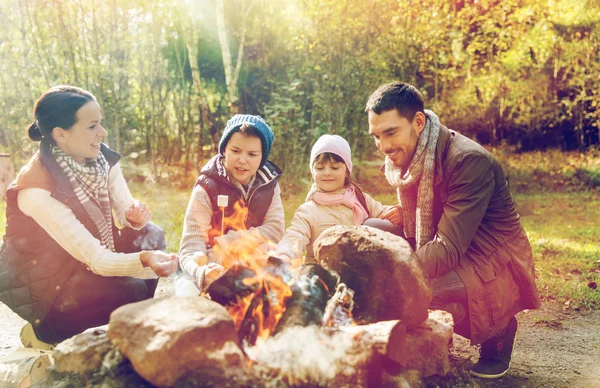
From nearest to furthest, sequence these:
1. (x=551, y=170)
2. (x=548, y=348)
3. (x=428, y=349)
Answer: (x=428, y=349) → (x=548, y=348) → (x=551, y=170)

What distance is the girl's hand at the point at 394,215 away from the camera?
3.74m

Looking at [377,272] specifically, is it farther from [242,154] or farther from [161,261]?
[242,154]

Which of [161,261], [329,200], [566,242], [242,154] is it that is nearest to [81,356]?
[161,261]

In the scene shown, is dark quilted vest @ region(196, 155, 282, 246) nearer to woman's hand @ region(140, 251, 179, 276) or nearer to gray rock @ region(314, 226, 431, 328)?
woman's hand @ region(140, 251, 179, 276)

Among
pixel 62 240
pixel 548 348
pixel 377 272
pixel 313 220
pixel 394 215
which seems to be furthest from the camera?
pixel 313 220

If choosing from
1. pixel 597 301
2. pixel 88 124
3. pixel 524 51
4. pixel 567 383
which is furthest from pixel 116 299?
pixel 524 51

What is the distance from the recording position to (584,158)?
11312 mm

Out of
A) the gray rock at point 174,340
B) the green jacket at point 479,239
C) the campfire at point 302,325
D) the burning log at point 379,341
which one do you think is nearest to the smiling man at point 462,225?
the green jacket at point 479,239

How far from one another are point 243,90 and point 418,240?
25.0ft

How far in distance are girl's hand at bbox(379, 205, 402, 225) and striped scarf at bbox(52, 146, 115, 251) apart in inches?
79.3

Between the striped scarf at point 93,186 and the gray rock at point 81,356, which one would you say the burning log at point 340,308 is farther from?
the striped scarf at point 93,186

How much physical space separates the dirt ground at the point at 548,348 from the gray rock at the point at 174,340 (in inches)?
58.3

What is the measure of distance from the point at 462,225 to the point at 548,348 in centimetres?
150

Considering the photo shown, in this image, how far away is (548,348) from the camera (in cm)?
367
